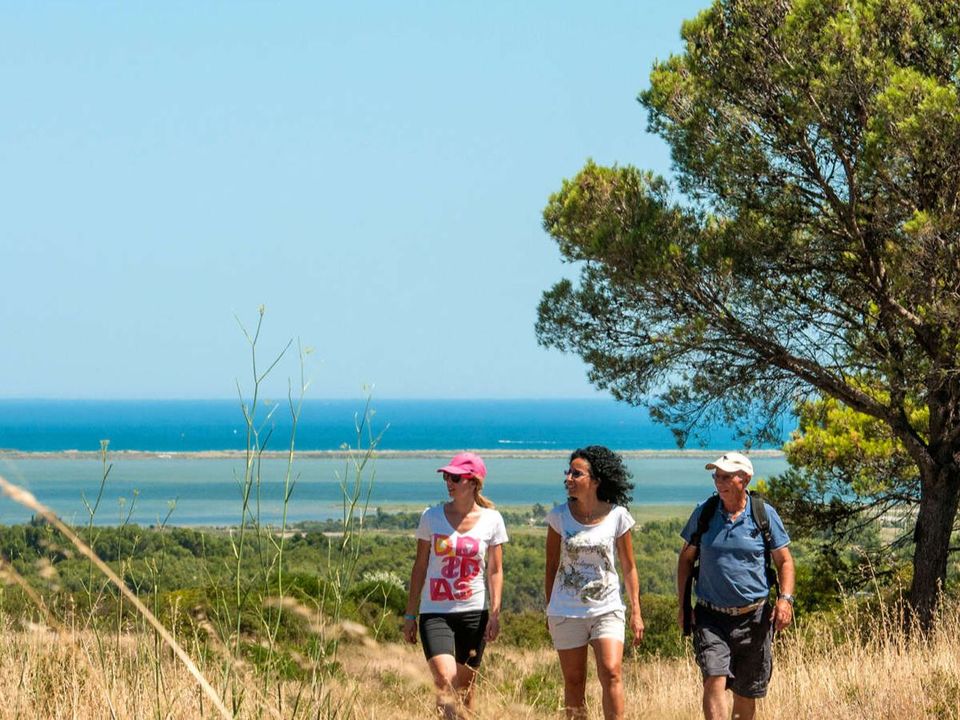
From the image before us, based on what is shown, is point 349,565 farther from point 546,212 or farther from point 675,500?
point 675,500

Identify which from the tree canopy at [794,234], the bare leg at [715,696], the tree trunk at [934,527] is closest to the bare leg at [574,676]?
the bare leg at [715,696]

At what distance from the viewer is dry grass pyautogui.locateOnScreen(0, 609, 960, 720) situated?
3.95 meters

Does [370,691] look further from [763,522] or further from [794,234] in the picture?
[794,234]

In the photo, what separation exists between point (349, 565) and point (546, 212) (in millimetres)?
9587

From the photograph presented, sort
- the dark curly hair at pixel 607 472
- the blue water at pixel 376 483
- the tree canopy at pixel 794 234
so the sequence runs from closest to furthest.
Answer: the dark curly hair at pixel 607 472, the tree canopy at pixel 794 234, the blue water at pixel 376 483

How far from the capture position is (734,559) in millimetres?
6180

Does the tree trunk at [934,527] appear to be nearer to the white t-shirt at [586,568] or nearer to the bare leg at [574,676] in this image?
the white t-shirt at [586,568]

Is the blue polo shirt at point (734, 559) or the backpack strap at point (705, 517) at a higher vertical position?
the backpack strap at point (705, 517)

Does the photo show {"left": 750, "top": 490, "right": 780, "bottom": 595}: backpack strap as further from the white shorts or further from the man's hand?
the white shorts

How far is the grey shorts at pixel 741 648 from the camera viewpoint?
20.3 ft

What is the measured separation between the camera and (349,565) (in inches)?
145

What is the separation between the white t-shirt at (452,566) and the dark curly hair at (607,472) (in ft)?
1.96

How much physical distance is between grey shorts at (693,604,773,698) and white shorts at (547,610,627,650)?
417mm

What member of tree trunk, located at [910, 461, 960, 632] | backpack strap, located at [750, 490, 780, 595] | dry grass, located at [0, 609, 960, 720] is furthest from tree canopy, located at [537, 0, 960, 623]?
backpack strap, located at [750, 490, 780, 595]
